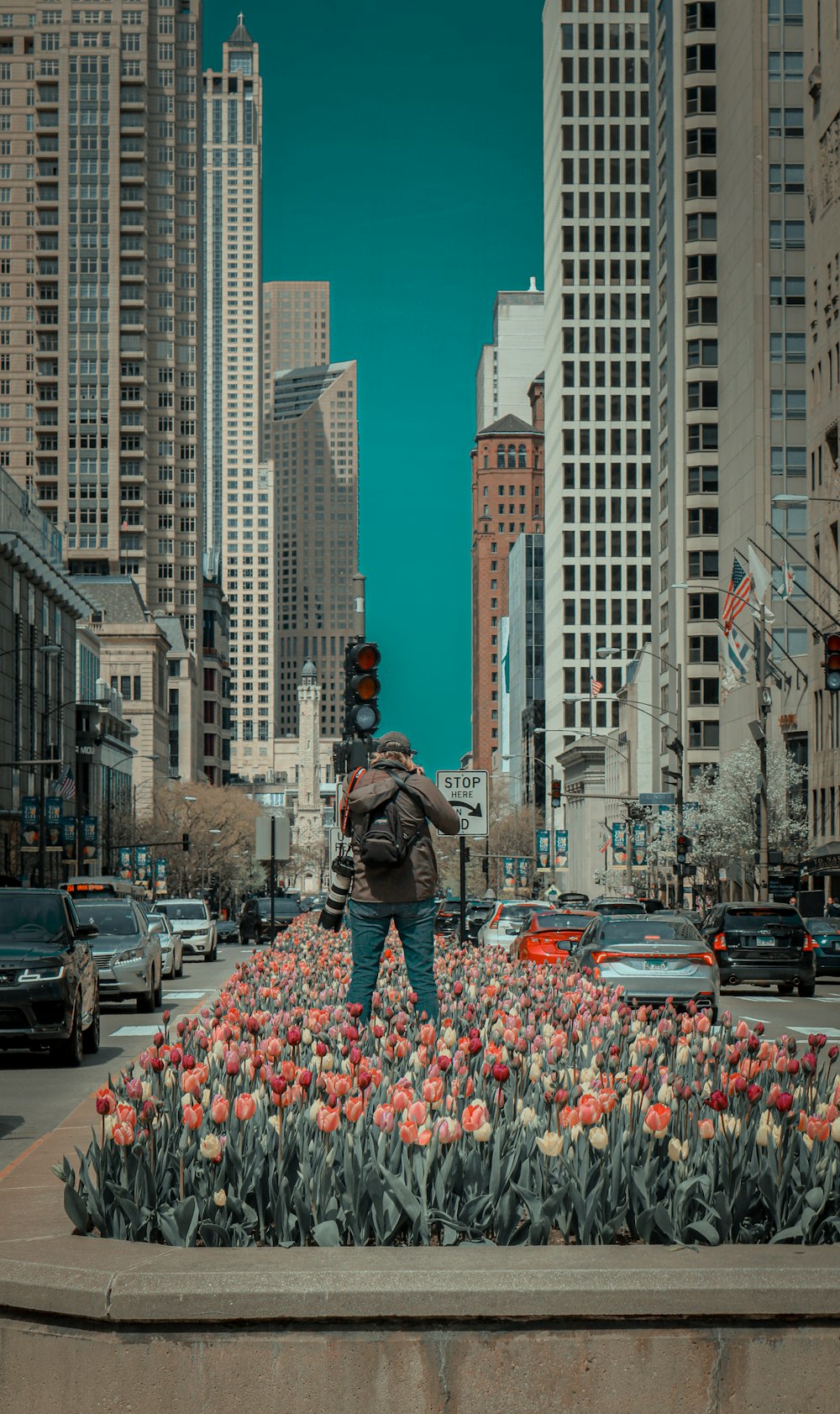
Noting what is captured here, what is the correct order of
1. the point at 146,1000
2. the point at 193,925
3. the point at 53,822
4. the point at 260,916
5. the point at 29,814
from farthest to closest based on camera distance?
the point at 53,822 < the point at 29,814 < the point at 260,916 < the point at 193,925 < the point at 146,1000

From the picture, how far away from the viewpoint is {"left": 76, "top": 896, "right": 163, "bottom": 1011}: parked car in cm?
2531

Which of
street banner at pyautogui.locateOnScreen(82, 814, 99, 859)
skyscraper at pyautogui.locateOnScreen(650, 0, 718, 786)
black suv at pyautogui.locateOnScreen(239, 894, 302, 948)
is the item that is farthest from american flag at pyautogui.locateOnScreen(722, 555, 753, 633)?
street banner at pyautogui.locateOnScreen(82, 814, 99, 859)

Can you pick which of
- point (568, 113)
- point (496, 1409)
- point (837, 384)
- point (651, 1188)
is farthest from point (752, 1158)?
point (568, 113)

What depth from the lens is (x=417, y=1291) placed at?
16.9 ft

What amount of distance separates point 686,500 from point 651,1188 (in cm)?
9921

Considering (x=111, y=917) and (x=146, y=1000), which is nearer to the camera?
(x=146, y=1000)

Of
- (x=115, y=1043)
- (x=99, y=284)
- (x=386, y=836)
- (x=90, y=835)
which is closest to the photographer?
(x=386, y=836)

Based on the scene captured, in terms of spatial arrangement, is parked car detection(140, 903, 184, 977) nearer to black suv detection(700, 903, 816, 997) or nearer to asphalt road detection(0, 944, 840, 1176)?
asphalt road detection(0, 944, 840, 1176)

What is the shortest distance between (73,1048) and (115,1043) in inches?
129

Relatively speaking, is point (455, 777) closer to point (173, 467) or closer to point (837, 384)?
point (837, 384)

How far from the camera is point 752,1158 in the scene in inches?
257

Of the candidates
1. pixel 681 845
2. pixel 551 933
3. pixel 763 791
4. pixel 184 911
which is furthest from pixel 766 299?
pixel 551 933

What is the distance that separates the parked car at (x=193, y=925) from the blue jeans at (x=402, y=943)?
36.0m

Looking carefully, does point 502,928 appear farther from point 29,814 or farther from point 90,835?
point 90,835
